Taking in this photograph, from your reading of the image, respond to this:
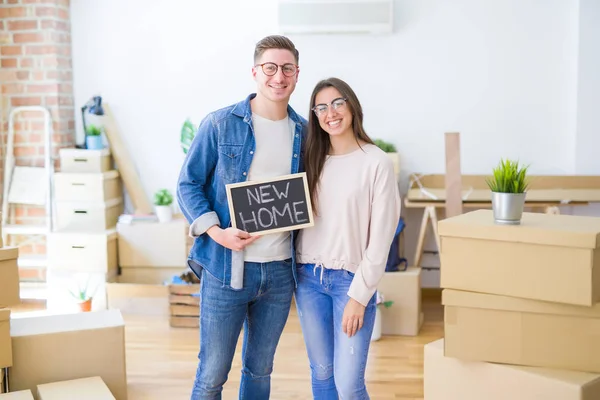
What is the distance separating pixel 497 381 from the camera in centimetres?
217

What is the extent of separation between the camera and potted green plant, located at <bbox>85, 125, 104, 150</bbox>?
185 inches

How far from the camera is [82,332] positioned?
2928 mm

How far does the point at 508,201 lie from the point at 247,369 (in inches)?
37.6

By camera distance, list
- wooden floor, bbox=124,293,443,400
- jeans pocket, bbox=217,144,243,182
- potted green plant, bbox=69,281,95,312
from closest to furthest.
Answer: jeans pocket, bbox=217,144,243,182
wooden floor, bbox=124,293,443,400
potted green plant, bbox=69,281,95,312

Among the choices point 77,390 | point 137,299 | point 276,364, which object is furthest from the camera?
point 137,299

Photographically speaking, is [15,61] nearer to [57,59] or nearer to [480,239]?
[57,59]

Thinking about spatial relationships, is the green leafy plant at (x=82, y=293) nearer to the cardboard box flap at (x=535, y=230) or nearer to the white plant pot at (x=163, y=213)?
the white plant pot at (x=163, y=213)

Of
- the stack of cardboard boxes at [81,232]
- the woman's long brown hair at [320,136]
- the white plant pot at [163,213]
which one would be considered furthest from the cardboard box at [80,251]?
the woman's long brown hair at [320,136]

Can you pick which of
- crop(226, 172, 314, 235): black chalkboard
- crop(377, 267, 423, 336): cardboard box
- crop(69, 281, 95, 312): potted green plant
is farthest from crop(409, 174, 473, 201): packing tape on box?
crop(226, 172, 314, 235): black chalkboard

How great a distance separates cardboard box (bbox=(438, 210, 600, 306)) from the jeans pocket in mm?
635

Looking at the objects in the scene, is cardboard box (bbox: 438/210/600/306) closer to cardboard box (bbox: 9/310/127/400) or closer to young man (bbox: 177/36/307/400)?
young man (bbox: 177/36/307/400)

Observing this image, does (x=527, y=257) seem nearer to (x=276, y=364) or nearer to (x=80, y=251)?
(x=276, y=364)

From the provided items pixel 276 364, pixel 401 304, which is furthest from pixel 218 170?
pixel 401 304

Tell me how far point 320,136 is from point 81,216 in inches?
111
